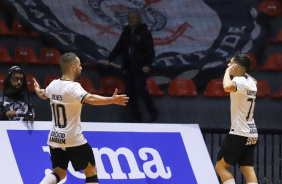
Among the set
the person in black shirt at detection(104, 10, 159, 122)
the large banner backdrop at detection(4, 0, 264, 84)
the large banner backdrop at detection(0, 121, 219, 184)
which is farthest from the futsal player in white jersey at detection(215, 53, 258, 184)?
the large banner backdrop at detection(4, 0, 264, 84)

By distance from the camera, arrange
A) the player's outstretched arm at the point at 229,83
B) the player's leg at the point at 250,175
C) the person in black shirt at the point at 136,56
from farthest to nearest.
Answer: the person in black shirt at the point at 136,56
the player's leg at the point at 250,175
the player's outstretched arm at the point at 229,83

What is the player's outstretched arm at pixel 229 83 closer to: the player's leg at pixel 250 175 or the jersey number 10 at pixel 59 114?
the player's leg at pixel 250 175

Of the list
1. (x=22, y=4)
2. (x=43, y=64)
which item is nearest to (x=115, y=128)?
(x=43, y=64)

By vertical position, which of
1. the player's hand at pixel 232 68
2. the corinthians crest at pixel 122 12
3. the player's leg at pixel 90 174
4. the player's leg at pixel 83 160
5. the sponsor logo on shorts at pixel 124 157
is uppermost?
the player's hand at pixel 232 68

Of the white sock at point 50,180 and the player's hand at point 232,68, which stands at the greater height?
the player's hand at point 232,68

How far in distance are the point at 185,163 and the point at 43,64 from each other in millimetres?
3153

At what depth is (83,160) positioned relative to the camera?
19.4 feet

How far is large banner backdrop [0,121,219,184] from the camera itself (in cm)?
694

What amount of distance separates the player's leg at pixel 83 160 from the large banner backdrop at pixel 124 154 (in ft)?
3.66

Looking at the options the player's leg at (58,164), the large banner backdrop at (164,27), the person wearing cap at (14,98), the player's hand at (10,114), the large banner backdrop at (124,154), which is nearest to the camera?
the player's leg at (58,164)

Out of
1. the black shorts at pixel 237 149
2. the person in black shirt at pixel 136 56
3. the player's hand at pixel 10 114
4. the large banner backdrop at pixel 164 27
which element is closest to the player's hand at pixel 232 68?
the black shorts at pixel 237 149

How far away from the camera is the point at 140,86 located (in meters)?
9.23

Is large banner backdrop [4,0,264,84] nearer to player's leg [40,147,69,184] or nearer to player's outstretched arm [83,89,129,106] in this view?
player's leg [40,147,69,184]

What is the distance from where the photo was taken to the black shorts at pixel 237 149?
647 centimetres
